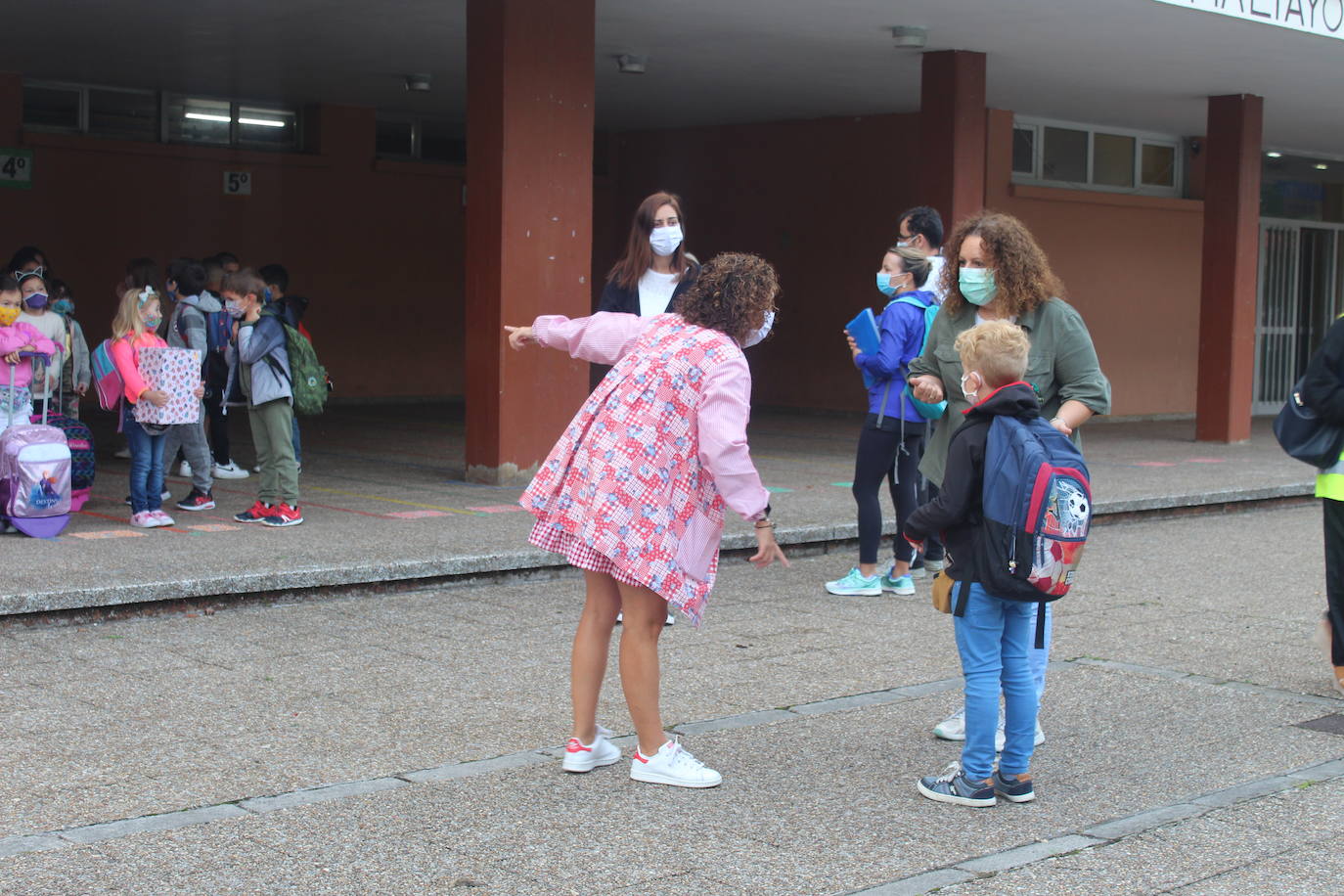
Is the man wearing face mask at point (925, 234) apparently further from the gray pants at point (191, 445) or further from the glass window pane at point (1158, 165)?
the glass window pane at point (1158, 165)

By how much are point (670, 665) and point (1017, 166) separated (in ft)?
46.7

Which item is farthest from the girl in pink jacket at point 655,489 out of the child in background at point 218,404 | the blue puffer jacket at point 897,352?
the child in background at point 218,404

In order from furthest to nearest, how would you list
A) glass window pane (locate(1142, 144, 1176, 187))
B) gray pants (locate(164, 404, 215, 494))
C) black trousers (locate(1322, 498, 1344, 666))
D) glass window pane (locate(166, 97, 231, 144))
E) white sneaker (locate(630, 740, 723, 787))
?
glass window pane (locate(1142, 144, 1176, 187)) → glass window pane (locate(166, 97, 231, 144)) → gray pants (locate(164, 404, 215, 494)) → black trousers (locate(1322, 498, 1344, 666)) → white sneaker (locate(630, 740, 723, 787))

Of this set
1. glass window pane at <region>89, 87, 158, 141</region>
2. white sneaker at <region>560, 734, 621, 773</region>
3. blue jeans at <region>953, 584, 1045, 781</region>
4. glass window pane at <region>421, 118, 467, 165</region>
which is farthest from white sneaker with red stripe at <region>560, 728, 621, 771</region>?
glass window pane at <region>421, 118, 467, 165</region>

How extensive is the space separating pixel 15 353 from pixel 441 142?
41.0 feet

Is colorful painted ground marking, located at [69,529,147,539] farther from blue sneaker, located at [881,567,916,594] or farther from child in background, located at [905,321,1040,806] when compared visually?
child in background, located at [905,321,1040,806]

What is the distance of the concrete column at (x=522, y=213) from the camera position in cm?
1107

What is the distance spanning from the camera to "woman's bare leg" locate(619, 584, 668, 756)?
15.3ft

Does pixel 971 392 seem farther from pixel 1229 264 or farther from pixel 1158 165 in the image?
pixel 1158 165

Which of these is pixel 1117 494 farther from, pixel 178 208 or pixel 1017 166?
pixel 178 208

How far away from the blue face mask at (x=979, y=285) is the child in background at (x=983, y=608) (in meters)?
0.50

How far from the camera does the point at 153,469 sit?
357 inches

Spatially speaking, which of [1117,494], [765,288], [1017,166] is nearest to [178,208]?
[1017,166]

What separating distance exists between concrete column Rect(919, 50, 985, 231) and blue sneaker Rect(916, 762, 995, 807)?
1056 centimetres
